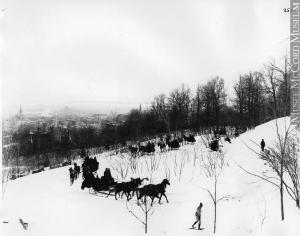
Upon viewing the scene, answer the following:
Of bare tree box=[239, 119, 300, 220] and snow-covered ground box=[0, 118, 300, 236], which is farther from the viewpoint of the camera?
snow-covered ground box=[0, 118, 300, 236]

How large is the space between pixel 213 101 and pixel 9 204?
53.0 m

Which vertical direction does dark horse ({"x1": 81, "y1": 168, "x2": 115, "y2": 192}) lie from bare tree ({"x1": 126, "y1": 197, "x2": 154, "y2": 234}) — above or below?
above

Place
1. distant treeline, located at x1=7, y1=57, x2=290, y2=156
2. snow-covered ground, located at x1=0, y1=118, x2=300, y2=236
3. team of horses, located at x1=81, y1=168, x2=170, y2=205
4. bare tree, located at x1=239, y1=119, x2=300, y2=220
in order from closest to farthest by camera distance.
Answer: bare tree, located at x1=239, y1=119, x2=300, y2=220 → snow-covered ground, located at x1=0, y1=118, x2=300, y2=236 → team of horses, located at x1=81, y1=168, x2=170, y2=205 → distant treeline, located at x1=7, y1=57, x2=290, y2=156

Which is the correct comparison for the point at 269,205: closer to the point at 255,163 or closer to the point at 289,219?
the point at 289,219

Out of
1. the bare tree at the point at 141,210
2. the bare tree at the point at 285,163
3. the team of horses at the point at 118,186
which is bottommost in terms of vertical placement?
the bare tree at the point at 141,210

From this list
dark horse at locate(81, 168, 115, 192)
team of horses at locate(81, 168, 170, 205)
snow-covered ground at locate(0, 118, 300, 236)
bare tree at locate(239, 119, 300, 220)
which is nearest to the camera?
bare tree at locate(239, 119, 300, 220)

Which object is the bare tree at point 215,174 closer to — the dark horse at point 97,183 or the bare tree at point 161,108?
the dark horse at point 97,183

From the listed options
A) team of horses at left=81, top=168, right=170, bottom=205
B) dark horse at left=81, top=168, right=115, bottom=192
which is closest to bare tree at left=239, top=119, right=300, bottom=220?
team of horses at left=81, top=168, right=170, bottom=205

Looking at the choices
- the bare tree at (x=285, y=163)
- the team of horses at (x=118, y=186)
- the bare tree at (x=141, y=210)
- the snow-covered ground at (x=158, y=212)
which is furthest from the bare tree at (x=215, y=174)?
the bare tree at (x=141, y=210)

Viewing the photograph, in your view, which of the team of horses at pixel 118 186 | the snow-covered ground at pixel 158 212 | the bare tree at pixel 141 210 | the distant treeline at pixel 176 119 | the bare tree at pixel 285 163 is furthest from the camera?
the distant treeline at pixel 176 119

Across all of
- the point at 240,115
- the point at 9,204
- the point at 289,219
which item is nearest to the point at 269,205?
the point at 289,219

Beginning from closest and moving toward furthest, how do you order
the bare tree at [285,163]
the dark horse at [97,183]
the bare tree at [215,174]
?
the bare tree at [285,163] < the bare tree at [215,174] < the dark horse at [97,183]

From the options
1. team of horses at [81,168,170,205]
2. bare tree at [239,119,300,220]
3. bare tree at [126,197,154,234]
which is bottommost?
bare tree at [126,197,154,234]

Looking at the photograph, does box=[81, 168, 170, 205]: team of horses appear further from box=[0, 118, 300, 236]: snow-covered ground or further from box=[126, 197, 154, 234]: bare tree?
box=[126, 197, 154, 234]: bare tree
